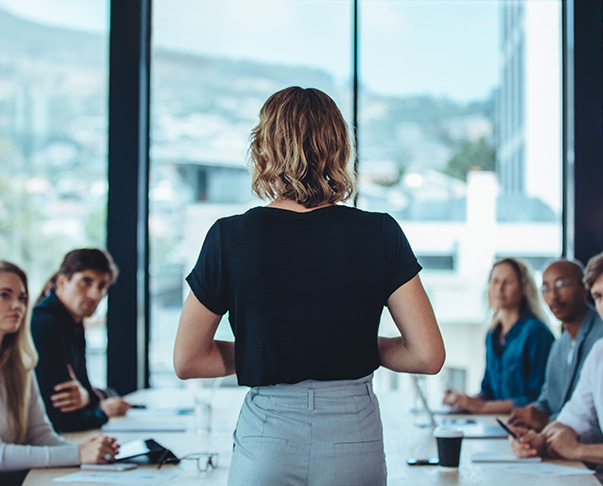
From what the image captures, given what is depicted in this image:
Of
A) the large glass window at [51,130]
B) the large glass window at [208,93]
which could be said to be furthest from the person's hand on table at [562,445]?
the large glass window at [51,130]

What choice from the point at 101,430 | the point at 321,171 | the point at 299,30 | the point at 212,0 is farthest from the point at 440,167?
the point at 321,171

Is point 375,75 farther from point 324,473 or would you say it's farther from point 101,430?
point 324,473

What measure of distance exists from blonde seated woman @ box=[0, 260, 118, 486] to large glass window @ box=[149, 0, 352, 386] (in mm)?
1742

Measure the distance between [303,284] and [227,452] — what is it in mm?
1170

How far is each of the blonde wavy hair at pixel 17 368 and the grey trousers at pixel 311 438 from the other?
3.81 ft

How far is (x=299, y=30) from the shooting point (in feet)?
13.9

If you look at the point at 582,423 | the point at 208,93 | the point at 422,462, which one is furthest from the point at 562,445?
the point at 208,93

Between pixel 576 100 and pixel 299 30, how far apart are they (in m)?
1.52

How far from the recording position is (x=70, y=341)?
305cm

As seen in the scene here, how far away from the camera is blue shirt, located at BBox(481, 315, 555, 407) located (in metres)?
3.36

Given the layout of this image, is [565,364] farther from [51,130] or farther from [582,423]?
[51,130]

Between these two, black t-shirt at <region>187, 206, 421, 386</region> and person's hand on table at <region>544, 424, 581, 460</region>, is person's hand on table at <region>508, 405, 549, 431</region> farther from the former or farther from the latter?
black t-shirt at <region>187, 206, 421, 386</region>

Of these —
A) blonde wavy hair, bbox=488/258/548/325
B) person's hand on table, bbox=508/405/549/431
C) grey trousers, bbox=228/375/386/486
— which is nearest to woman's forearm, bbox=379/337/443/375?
grey trousers, bbox=228/375/386/486

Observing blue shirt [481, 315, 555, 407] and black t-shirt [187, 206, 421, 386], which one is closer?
black t-shirt [187, 206, 421, 386]
